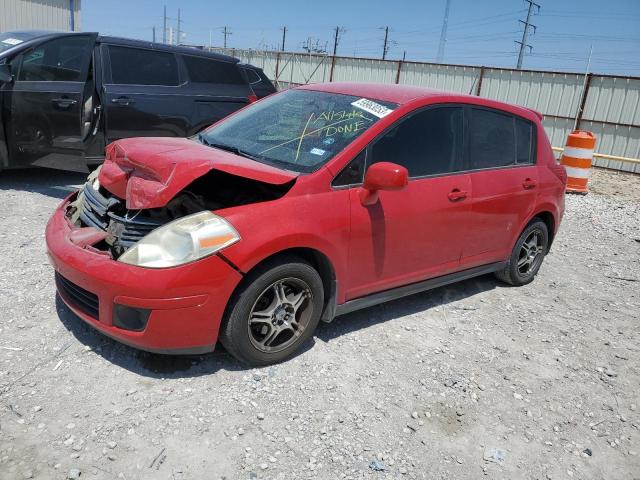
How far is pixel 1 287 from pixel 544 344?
3.99 m

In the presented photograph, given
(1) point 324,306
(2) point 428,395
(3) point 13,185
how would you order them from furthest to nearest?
(3) point 13,185
(1) point 324,306
(2) point 428,395

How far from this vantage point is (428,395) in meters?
3.17

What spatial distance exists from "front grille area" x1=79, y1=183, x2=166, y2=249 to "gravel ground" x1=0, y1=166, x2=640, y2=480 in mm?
682

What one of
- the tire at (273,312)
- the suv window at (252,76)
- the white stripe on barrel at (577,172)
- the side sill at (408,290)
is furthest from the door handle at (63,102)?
the white stripe on barrel at (577,172)

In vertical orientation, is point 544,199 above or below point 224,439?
above

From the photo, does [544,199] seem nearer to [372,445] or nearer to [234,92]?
[372,445]

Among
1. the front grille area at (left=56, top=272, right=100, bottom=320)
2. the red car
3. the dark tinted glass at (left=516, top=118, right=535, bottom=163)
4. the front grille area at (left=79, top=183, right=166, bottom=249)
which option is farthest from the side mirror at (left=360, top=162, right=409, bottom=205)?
the dark tinted glass at (left=516, top=118, right=535, bottom=163)

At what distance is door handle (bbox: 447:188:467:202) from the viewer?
389 centimetres

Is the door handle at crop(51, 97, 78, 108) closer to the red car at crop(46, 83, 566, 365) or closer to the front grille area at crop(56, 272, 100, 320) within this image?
the red car at crop(46, 83, 566, 365)

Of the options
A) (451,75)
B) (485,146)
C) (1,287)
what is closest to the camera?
(1,287)

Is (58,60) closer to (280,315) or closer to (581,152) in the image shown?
(280,315)

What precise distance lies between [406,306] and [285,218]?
1.72 meters

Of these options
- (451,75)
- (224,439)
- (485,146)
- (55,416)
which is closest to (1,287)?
(55,416)

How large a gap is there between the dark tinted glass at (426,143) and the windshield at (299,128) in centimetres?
18
